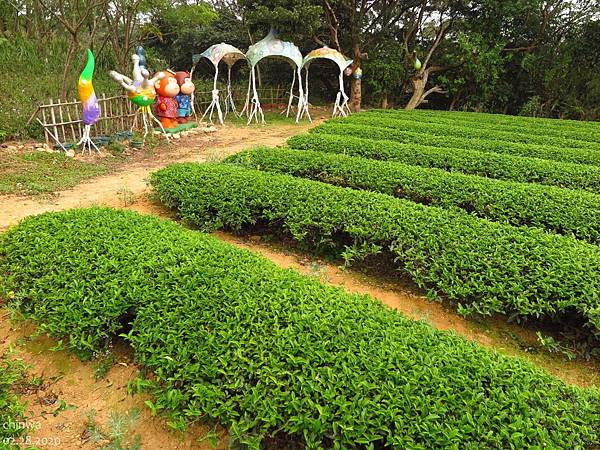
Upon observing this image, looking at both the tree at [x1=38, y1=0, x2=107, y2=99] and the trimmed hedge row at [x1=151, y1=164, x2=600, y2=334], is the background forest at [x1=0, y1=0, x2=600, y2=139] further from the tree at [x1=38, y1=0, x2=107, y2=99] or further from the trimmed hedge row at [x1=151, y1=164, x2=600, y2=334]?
the trimmed hedge row at [x1=151, y1=164, x2=600, y2=334]

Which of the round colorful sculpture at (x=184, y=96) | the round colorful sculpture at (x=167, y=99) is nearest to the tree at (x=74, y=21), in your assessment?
the round colorful sculpture at (x=167, y=99)

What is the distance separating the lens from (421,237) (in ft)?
13.3

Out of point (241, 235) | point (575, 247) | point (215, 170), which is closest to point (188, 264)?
point (241, 235)

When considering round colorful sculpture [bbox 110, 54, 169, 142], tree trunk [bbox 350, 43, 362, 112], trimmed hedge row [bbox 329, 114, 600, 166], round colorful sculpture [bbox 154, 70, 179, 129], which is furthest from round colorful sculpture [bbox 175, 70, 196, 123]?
tree trunk [bbox 350, 43, 362, 112]

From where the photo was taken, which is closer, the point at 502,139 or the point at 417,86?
the point at 502,139

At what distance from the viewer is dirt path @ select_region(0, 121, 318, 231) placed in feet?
17.8

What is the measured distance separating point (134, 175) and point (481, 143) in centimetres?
710

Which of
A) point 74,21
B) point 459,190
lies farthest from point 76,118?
point 459,190

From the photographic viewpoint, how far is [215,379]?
2.27 metres

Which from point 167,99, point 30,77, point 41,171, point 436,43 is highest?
point 436,43

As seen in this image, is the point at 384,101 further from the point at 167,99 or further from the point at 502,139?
the point at 167,99

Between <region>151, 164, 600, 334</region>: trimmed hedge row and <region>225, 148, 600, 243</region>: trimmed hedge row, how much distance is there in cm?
84

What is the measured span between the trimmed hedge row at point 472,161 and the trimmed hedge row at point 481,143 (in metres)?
1.17

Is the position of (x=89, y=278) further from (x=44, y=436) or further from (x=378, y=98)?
(x=378, y=98)
